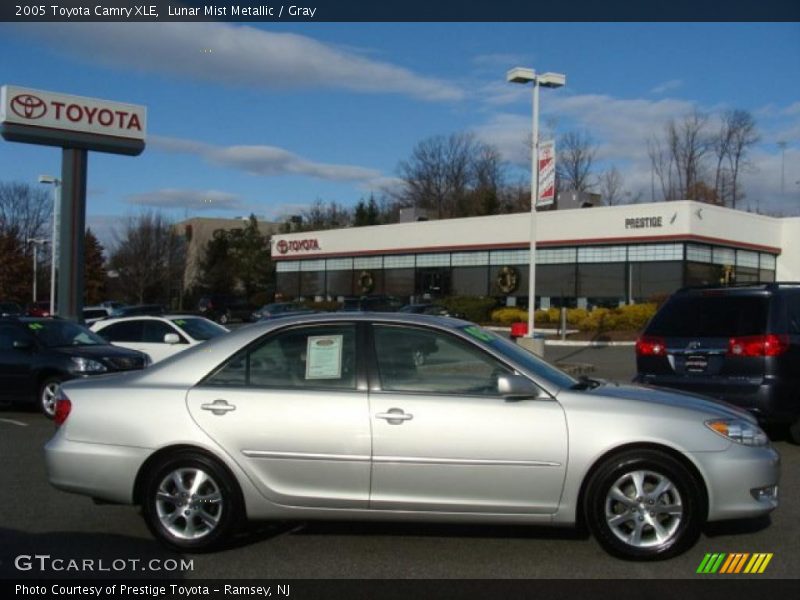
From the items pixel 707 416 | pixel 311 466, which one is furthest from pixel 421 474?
pixel 707 416

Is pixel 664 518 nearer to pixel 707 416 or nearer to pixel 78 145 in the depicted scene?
pixel 707 416

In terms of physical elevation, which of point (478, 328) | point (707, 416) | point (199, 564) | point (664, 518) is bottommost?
point (199, 564)

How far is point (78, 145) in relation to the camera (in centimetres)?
2612

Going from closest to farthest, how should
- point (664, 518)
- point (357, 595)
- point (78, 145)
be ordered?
point (357, 595)
point (664, 518)
point (78, 145)

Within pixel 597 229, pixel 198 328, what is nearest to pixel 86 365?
pixel 198 328

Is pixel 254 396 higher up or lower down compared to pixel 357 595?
higher up

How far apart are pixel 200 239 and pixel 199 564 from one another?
3546 inches

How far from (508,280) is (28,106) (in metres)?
26.4

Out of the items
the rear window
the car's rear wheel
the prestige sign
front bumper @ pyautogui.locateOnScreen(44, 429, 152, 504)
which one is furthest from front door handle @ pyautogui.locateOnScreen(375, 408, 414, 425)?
the prestige sign

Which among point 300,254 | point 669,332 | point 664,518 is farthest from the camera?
point 300,254

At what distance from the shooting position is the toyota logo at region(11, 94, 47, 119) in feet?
82.7

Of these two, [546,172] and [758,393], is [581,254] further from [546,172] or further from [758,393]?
[758,393]

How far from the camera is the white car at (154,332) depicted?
1503 centimetres

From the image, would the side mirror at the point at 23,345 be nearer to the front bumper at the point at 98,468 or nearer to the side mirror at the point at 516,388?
the front bumper at the point at 98,468
